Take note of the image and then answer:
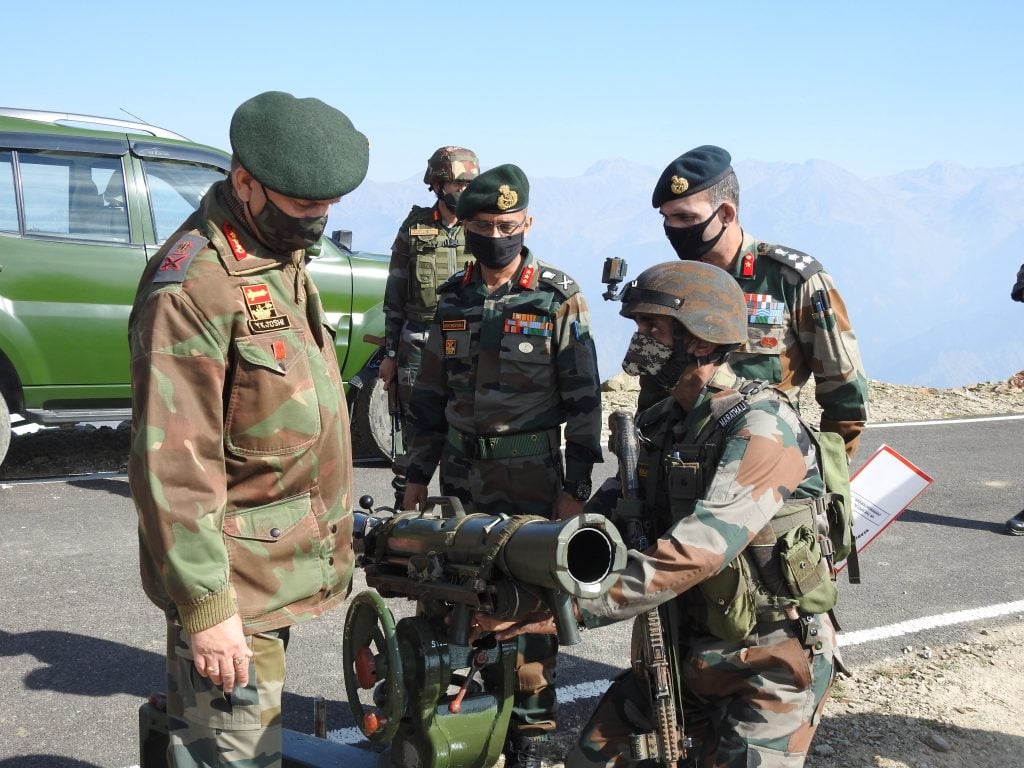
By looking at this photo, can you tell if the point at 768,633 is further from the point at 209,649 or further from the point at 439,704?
the point at 209,649

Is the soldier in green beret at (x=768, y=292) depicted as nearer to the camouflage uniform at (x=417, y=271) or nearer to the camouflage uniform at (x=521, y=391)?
the camouflage uniform at (x=521, y=391)

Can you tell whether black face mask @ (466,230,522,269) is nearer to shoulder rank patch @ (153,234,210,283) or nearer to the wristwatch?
the wristwatch

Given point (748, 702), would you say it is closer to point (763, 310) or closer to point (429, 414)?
point (763, 310)

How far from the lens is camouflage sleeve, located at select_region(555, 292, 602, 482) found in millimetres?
4375

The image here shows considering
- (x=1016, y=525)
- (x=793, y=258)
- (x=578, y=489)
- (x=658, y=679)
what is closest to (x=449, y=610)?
(x=658, y=679)

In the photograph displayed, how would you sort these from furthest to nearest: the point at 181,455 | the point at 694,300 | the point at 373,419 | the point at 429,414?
the point at 373,419 < the point at 429,414 < the point at 694,300 < the point at 181,455

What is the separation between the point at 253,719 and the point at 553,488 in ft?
6.27

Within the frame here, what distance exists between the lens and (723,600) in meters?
3.20

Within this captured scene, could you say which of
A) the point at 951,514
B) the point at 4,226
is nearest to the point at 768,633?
the point at 951,514

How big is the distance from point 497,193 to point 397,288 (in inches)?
96.3

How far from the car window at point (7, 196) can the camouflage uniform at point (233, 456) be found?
204 inches

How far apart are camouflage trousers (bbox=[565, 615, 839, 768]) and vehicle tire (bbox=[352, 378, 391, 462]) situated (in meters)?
5.26

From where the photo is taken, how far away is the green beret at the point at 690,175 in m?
4.36

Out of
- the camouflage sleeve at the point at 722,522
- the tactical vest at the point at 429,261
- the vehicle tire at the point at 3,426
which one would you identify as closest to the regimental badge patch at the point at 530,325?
the camouflage sleeve at the point at 722,522
